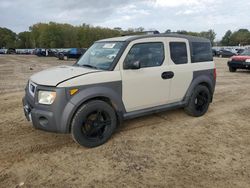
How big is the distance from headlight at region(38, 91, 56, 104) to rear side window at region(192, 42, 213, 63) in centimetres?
324

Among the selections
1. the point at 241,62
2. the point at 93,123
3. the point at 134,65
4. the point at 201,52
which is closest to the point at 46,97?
the point at 93,123

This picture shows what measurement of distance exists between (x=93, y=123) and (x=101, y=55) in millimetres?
1352

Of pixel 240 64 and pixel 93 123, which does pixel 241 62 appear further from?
pixel 93 123

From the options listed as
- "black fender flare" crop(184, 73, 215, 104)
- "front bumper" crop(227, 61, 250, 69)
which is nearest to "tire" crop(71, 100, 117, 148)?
"black fender flare" crop(184, 73, 215, 104)

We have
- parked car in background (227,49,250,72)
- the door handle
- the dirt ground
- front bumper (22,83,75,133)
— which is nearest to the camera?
the dirt ground

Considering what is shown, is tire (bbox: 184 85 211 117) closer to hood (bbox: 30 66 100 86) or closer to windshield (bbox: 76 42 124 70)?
windshield (bbox: 76 42 124 70)

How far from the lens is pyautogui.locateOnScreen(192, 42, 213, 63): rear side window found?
5867 mm

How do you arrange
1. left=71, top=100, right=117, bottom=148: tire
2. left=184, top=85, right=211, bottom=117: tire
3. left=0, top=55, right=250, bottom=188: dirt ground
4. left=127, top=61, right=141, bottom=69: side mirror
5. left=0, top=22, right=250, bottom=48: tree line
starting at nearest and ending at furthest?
left=0, top=55, right=250, bottom=188: dirt ground, left=71, top=100, right=117, bottom=148: tire, left=127, top=61, right=141, bottom=69: side mirror, left=184, top=85, right=211, bottom=117: tire, left=0, top=22, right=250, bottom=48: tree line

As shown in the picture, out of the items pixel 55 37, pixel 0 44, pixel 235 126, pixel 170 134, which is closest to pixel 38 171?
pixel 170 134

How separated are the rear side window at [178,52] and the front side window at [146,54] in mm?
283

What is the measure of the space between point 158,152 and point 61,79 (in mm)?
Result: 1927

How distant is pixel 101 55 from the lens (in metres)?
5.01

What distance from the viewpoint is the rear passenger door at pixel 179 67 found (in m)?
5.40

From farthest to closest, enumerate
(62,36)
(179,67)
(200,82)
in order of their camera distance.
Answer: (62,36) → (200,82) → (179,67)
